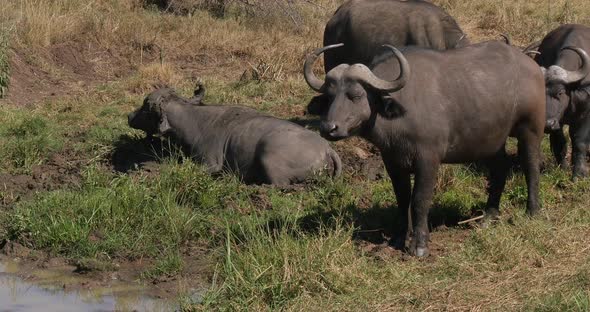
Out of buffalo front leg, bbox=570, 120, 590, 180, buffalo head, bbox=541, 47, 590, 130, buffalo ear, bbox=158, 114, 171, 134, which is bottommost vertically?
buffalo ear, bbox=158, 114, 171, 134

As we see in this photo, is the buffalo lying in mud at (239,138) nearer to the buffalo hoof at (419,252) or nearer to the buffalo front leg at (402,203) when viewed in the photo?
the buffalo front leg at (402,203)

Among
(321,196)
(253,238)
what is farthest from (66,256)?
(321,196)

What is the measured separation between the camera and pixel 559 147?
11.1m

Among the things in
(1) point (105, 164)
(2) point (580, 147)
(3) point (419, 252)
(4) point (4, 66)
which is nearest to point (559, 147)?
(2) point (580, 147)

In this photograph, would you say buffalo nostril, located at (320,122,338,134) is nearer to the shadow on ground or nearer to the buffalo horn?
the buffalo horn

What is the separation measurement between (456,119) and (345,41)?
4.71m

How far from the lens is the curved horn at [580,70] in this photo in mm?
10072

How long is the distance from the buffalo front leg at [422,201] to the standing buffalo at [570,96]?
234 cm

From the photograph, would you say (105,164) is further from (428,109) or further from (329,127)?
(428,109)

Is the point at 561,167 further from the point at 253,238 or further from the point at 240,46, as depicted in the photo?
the point at 240,46

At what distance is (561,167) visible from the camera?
11.0 m

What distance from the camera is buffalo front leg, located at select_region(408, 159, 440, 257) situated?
830 centimetres

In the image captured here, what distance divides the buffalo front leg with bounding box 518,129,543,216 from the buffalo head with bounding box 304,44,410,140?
4.75 ft

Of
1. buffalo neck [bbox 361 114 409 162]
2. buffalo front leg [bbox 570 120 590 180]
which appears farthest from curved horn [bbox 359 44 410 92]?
buffalo front leg [bbox 570 120 590 180]
